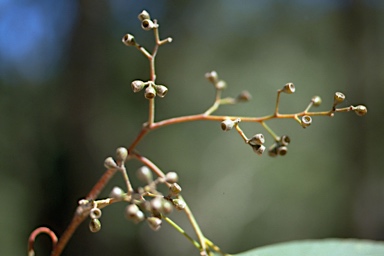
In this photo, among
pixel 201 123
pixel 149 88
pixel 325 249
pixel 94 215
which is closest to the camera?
pixel 94 215

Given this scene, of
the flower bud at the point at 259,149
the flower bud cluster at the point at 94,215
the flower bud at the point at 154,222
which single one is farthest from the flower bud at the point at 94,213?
the flower bud at the point at 259,149

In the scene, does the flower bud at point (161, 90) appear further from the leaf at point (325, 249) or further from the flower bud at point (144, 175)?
the leaf at point (325, 249)

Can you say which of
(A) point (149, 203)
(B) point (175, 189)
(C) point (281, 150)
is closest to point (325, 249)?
(C) point (281, 150)

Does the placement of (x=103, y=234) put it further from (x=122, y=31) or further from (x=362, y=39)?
(x=362, y=39)

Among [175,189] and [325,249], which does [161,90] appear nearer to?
[175,189]

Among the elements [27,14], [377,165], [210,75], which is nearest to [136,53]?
[27,14]

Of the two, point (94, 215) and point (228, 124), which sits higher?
point (228, 124)

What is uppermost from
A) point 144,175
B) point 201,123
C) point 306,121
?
point 306,121
